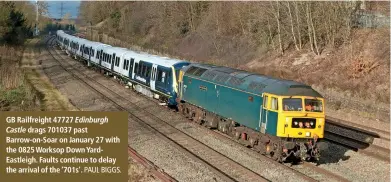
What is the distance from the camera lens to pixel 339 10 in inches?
1535

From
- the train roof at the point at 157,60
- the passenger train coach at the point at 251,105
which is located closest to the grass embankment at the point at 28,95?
the train roof at the point at 157,60

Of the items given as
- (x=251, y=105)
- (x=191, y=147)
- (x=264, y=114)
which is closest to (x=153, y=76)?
(x=191, y=147)

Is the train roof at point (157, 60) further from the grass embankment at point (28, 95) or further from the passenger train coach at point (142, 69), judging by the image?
the grass embankment at point (28, 95)

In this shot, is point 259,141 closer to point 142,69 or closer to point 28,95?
point 142,69

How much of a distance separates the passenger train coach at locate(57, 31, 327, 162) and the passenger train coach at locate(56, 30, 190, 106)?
0.06 meters

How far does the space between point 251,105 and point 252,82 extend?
0.94 metres

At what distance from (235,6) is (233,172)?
40.1 metres

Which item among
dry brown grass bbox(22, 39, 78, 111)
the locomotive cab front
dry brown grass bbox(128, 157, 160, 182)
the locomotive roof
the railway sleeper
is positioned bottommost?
dry brown grass bbox(128, 157, 160, 182)

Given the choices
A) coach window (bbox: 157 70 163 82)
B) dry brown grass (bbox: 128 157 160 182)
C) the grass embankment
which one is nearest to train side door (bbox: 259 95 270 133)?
dry brown grass (bbox: 128 157 160 182)

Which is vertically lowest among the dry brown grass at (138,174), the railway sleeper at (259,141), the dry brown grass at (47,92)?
the dry brown grass at (138,174)

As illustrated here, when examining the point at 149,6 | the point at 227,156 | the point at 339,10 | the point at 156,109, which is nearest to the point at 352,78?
the point at 339,10

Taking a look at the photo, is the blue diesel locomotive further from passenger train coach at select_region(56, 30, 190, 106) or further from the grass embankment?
the grass embankment

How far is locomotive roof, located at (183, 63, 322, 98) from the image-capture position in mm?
17250

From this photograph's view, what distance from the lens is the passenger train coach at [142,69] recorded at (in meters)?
27.3
